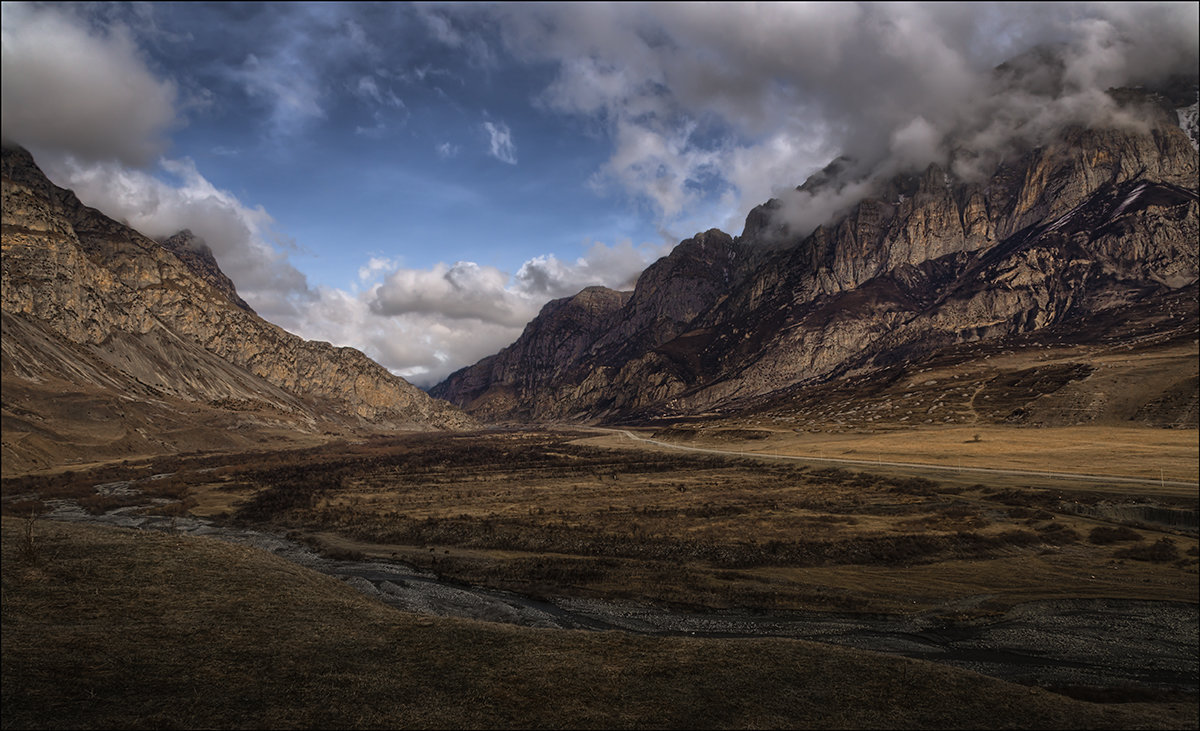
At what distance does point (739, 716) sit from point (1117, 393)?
5849 inches

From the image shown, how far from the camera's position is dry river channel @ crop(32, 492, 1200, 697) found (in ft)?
77.7

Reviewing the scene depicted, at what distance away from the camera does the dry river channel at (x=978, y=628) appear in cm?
2369

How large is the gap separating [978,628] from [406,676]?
90.9 feet

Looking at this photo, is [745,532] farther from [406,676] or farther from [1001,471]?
[1001,471]

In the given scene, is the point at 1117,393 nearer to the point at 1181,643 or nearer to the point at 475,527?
the point at 1181,643

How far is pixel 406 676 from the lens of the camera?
53.0ft

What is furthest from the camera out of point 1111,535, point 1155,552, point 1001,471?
point 1001,471

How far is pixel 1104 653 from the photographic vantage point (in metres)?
25.4

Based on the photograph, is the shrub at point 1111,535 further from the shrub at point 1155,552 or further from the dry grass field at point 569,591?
the shrub at point 1155,552

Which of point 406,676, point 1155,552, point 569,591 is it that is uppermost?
point 406,676

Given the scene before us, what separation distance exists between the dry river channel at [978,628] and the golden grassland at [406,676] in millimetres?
5688

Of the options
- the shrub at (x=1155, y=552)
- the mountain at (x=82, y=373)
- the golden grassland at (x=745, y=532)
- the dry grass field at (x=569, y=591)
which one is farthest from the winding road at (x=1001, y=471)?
the mountain at (x=82, y=373)

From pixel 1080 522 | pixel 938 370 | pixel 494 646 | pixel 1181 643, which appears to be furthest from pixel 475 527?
pixel 938 370

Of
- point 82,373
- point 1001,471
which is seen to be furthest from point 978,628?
point 82,373
